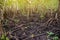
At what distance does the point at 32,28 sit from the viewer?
4508 millimetres

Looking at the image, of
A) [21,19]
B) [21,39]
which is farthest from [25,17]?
[21,39]

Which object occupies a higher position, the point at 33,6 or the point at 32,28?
the point at 33,6

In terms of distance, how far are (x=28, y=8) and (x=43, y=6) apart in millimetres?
350

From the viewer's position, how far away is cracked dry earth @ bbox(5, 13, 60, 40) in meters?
4.22

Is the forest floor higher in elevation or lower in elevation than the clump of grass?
lower

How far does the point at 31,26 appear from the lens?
15.0 feet

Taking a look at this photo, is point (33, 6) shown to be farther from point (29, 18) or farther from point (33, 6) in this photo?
point (29, 18)

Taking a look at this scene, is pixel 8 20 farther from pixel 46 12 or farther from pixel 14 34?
pixel 46 12

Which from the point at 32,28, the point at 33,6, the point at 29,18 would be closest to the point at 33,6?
the point at 33,6

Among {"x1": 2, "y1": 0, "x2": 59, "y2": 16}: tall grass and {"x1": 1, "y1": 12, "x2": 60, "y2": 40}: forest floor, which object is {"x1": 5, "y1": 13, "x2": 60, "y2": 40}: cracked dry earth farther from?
{"x1": 2, "y1": 0, "x2": 59, "y2": 16}: tall grass

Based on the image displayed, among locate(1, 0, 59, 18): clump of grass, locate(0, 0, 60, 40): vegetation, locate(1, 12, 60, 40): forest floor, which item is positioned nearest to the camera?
locate(1, 12, 60, 40): forest floor

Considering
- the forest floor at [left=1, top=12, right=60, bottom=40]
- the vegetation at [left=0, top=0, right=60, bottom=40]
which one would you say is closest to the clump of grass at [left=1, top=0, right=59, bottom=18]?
the vegetation at [left=0, top=0, right=60, bottom=40]

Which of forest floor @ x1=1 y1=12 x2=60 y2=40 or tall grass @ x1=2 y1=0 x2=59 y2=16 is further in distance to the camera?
tall grass @ x1=2 y1=0 x2=59 y2=16

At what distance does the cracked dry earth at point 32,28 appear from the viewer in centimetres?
422
